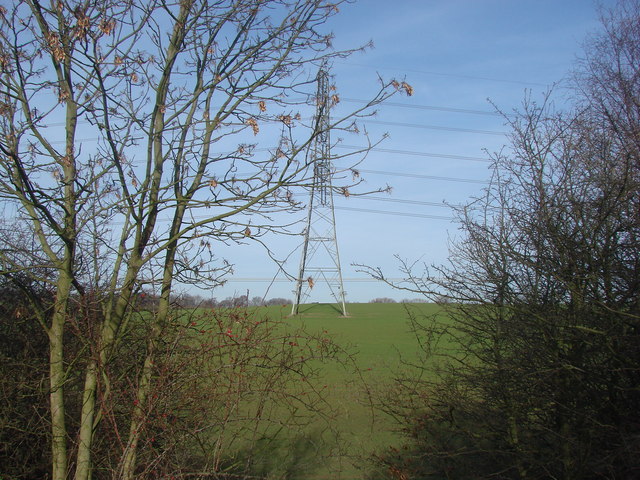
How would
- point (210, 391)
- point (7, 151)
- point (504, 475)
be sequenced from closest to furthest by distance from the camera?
point (7, 151), point (210, 391), point (504, 475)

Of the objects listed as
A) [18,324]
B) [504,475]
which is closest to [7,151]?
[18,324]

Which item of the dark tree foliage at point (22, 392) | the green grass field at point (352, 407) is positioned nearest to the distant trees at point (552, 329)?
the green grass field at point (352, 407)

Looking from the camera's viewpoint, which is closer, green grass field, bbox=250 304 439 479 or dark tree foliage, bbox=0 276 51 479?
dark tree foliage, bbox=0 276 51 479

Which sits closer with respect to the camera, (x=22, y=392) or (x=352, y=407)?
(x=22, y=392)

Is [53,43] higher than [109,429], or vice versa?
[53,43]

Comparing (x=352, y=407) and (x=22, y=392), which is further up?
(x=22, y=392)

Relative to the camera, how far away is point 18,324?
20.1 feet

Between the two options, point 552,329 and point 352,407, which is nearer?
point 552,329

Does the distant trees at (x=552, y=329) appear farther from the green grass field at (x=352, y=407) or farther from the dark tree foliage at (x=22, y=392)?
the dark tree foliage at (x=22, y=392)

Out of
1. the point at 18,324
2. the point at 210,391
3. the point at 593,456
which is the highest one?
the point at 18,324

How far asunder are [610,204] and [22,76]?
577 cm

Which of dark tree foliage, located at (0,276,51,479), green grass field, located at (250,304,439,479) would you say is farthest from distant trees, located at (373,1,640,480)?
dark tree foliage, located at (0,276,51,479)

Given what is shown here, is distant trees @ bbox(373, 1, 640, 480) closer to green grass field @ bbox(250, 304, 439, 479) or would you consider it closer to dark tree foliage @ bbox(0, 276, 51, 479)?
green grass field @ bbox(250, 304, 439, 479)

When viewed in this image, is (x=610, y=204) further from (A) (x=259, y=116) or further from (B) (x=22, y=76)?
(B) (x=22, y=76)
